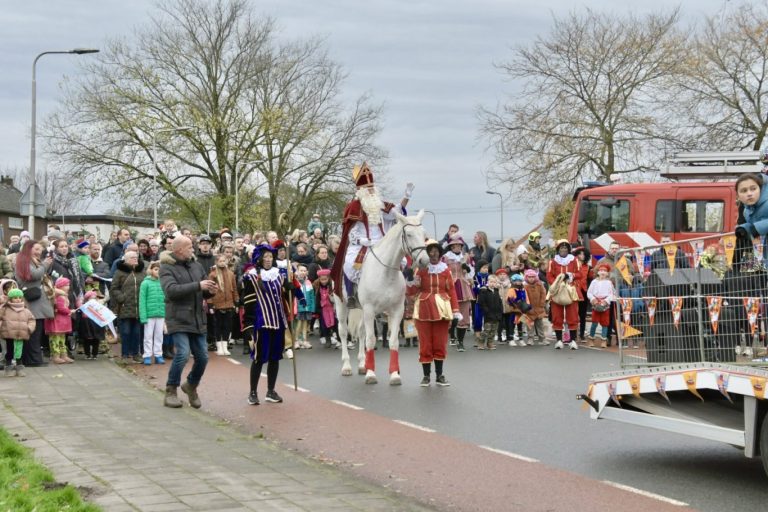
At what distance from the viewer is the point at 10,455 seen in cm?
863

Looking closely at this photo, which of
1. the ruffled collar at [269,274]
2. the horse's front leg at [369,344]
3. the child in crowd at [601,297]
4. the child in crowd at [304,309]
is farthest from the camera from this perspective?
the child in crowd at [304,309]

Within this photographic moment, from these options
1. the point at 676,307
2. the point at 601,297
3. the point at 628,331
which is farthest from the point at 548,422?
the point at 601,297

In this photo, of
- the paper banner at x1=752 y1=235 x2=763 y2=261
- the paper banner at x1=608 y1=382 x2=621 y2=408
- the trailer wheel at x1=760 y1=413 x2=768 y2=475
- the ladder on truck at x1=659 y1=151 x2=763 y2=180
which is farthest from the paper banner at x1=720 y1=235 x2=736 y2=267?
the ladder on truck at x1=659 y1=151 x2=763 y2=180

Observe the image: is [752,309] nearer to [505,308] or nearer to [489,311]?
[489,311]

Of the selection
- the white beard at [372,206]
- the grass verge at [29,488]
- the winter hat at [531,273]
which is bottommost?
the grass verge at [29,488]

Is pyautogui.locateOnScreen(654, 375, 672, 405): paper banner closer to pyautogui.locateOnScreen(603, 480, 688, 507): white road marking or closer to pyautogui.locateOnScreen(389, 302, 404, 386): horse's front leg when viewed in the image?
pyautogui.locateOnScreen(603, 480, 688, 507): white road marking

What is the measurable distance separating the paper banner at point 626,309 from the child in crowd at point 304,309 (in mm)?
11221

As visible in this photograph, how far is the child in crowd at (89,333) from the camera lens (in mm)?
17219

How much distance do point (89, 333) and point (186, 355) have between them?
5.63 meters

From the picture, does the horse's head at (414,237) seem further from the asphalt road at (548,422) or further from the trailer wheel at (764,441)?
the trailer wheel at (764,441)

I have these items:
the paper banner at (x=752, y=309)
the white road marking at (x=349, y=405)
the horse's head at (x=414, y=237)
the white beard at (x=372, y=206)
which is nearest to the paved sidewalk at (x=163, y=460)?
the white road marking at (x=349, y=405)

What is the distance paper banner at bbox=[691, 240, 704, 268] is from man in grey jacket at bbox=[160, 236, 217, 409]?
5686 mm

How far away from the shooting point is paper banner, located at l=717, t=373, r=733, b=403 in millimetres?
8172

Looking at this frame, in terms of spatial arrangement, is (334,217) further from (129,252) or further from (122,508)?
(122,508)
